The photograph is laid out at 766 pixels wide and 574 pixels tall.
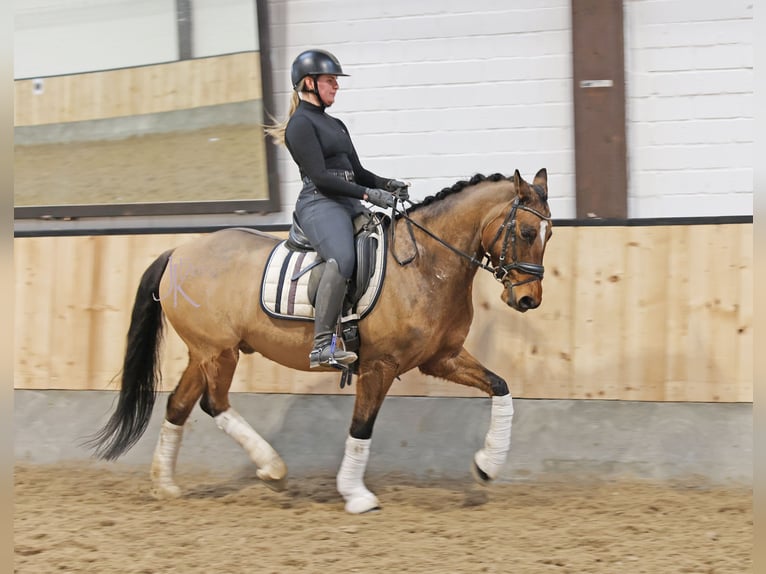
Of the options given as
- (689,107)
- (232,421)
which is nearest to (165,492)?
(232,421)

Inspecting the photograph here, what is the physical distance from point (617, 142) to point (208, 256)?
129 inches

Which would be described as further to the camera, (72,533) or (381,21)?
(381,21)

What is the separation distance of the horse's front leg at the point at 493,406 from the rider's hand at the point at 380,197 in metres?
1.04

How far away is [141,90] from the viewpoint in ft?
26.0

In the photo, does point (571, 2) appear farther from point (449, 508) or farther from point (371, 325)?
point (449, 508)

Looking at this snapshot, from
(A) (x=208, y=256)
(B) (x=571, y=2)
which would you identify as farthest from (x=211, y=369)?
(B) (x=571, y=2)

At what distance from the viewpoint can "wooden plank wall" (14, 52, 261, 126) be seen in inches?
300

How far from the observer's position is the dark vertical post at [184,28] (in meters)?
7.68

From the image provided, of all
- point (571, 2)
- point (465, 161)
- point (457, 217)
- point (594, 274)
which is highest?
point (571, 2)

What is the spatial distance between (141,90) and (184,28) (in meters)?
0.69

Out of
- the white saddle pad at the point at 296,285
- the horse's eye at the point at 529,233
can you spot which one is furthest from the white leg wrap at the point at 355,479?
the horse's eye at the point at 529,233

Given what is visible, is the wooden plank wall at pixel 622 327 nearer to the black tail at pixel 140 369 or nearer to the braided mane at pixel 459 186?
the black tail at pixel 140 369

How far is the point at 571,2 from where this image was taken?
6.98 metres

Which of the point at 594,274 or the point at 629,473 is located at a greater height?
the point at 594,274
